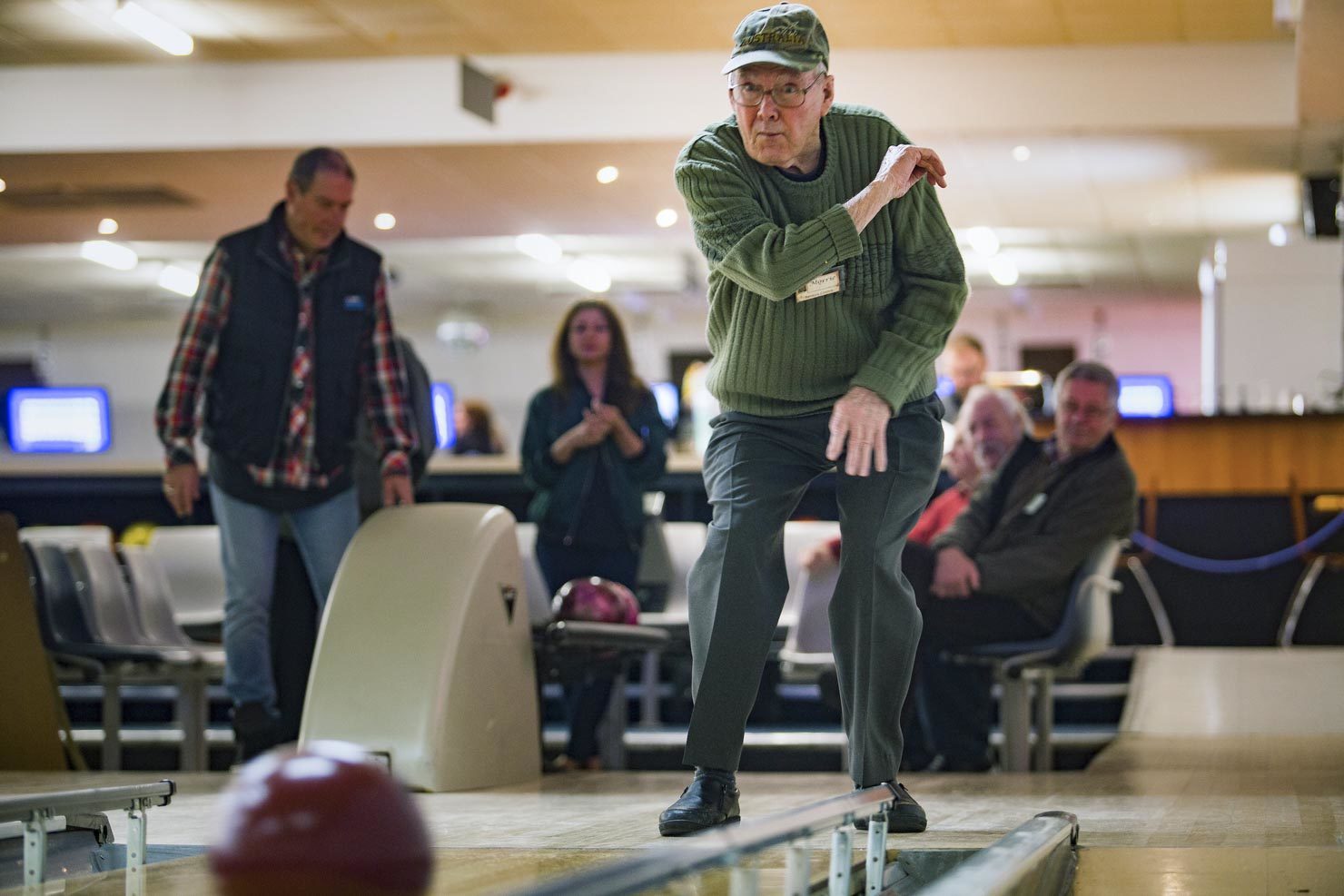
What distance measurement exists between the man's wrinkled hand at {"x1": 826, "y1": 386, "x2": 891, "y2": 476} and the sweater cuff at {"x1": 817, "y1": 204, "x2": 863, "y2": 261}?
0.68 ft

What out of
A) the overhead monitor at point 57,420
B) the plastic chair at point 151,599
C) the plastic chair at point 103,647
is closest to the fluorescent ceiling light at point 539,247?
the overhead monitor at point 57,420

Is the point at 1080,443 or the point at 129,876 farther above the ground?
the point at 1080,443

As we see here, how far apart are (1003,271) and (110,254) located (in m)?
8.34

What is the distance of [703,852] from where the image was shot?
4.46 ft

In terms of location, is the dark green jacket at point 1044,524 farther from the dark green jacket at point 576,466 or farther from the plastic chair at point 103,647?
the plastic chair at point 103,647

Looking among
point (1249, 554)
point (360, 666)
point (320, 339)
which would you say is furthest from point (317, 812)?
point (1249, 554)

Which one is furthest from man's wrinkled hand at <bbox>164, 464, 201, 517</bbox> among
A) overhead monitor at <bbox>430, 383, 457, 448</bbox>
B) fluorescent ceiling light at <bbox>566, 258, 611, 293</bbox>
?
fluorescent ceiling light at <bbox>566, 258, 611, 293</bbox>

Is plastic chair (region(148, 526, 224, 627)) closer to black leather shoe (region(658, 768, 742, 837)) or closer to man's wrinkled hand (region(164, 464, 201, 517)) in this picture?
man's wrinkled hand (region(164, 464, 201, 517))

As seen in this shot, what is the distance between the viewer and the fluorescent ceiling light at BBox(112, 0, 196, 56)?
8422 mm

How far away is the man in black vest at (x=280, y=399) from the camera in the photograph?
151 inches

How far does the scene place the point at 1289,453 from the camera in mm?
8594

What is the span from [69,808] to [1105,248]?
13.8 meters

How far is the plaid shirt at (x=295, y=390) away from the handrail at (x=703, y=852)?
2224 millimetres

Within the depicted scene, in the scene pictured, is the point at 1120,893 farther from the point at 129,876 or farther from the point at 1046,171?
the point at 1046,171
